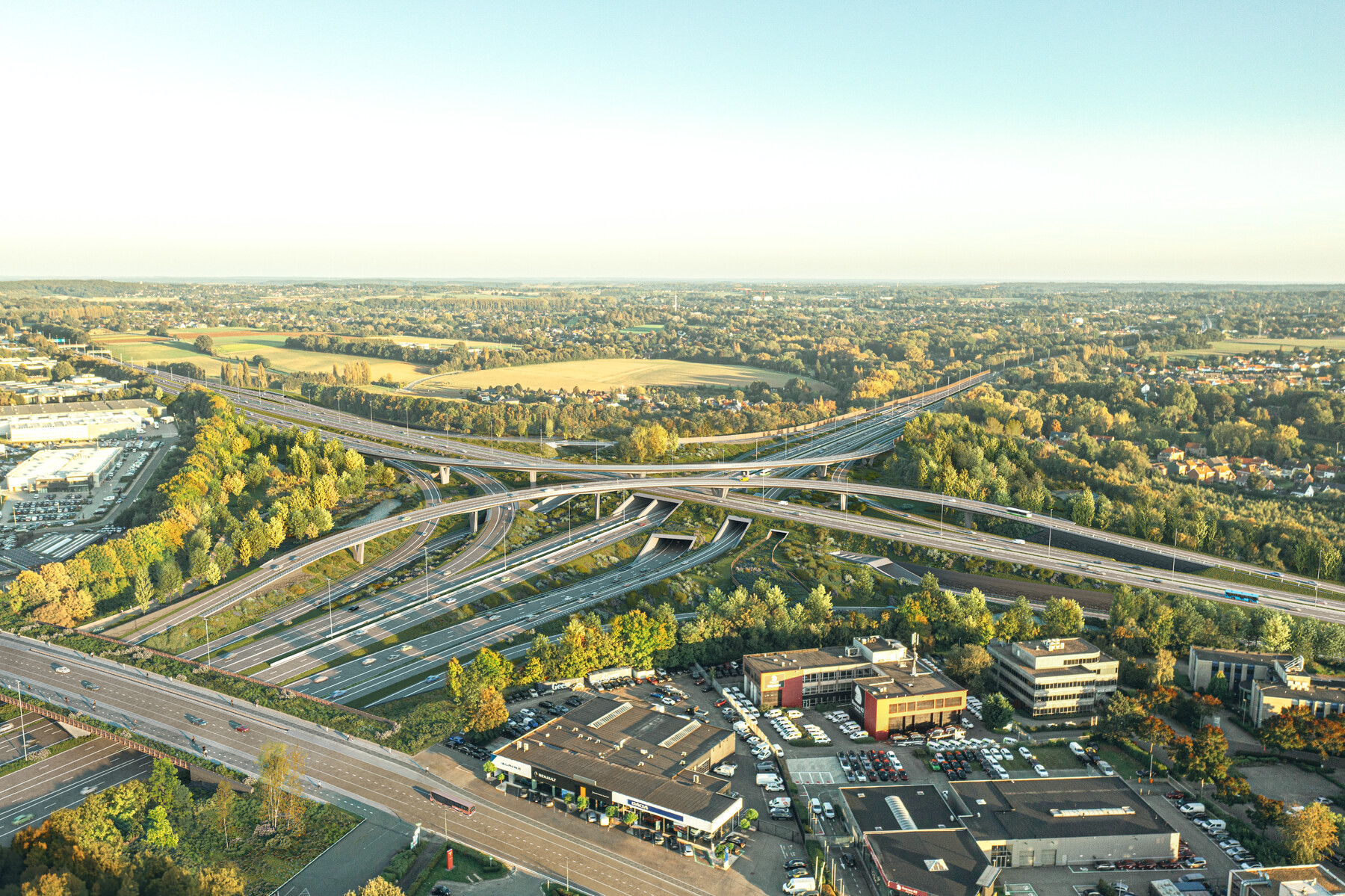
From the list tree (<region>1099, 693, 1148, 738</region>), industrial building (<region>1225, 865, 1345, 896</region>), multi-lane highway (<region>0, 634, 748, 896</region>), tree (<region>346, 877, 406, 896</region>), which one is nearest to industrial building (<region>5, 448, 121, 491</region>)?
multi-lane highway (<region>0, 634, 748, 896</region>)

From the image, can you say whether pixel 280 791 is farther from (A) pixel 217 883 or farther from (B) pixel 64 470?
(B) pixel 64 470

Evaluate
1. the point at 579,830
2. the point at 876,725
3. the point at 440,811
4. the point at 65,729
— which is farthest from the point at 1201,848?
the point at 65,729

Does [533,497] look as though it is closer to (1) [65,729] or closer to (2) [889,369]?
(1) [65,729]

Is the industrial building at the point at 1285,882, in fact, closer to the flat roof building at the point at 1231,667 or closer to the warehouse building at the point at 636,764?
the warehouse building at the point at 636,764

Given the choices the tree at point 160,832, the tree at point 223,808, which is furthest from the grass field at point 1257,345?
the tree at point 160,832

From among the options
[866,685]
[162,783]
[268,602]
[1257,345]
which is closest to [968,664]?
[866,685]

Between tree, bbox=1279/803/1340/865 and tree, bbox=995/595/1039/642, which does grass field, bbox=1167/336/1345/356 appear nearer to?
tree, bbox=995/595/1039/642
